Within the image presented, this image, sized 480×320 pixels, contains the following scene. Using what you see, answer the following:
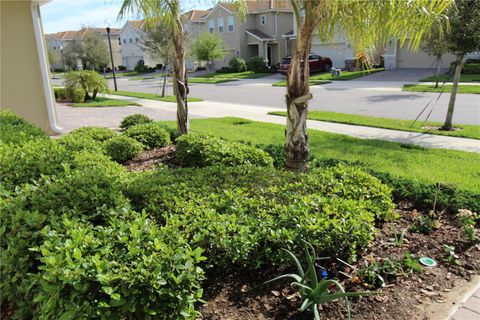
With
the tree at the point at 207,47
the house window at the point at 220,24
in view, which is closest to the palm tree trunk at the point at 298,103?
the tree at the point at 207,47

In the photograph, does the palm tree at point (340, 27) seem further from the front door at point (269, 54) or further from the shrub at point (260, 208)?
the front door at point (269, 54)

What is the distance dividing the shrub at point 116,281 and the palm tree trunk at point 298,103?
330cm

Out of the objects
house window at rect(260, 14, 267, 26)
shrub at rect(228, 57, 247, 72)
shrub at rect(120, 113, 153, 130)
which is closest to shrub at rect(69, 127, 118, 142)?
shrub at rect(120, 113, 153, 130)

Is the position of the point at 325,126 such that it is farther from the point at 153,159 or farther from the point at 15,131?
the point at 15,131

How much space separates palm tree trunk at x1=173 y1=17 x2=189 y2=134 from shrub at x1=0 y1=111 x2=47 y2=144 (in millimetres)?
2921

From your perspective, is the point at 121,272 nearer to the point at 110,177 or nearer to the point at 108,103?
the point at 110,177

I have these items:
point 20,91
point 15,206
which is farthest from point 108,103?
point 15,206

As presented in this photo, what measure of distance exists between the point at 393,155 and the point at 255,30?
37571 mm

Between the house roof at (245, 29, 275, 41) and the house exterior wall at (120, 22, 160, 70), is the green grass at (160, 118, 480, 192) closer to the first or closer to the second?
the house roof at (245, 29, 275, 41)

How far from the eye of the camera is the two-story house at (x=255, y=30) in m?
40.7

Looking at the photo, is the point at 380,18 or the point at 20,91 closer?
the point at 380,18

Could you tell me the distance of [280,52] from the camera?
1628 inches

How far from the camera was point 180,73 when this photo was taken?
340 inches

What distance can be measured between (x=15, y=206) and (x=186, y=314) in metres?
1.95
